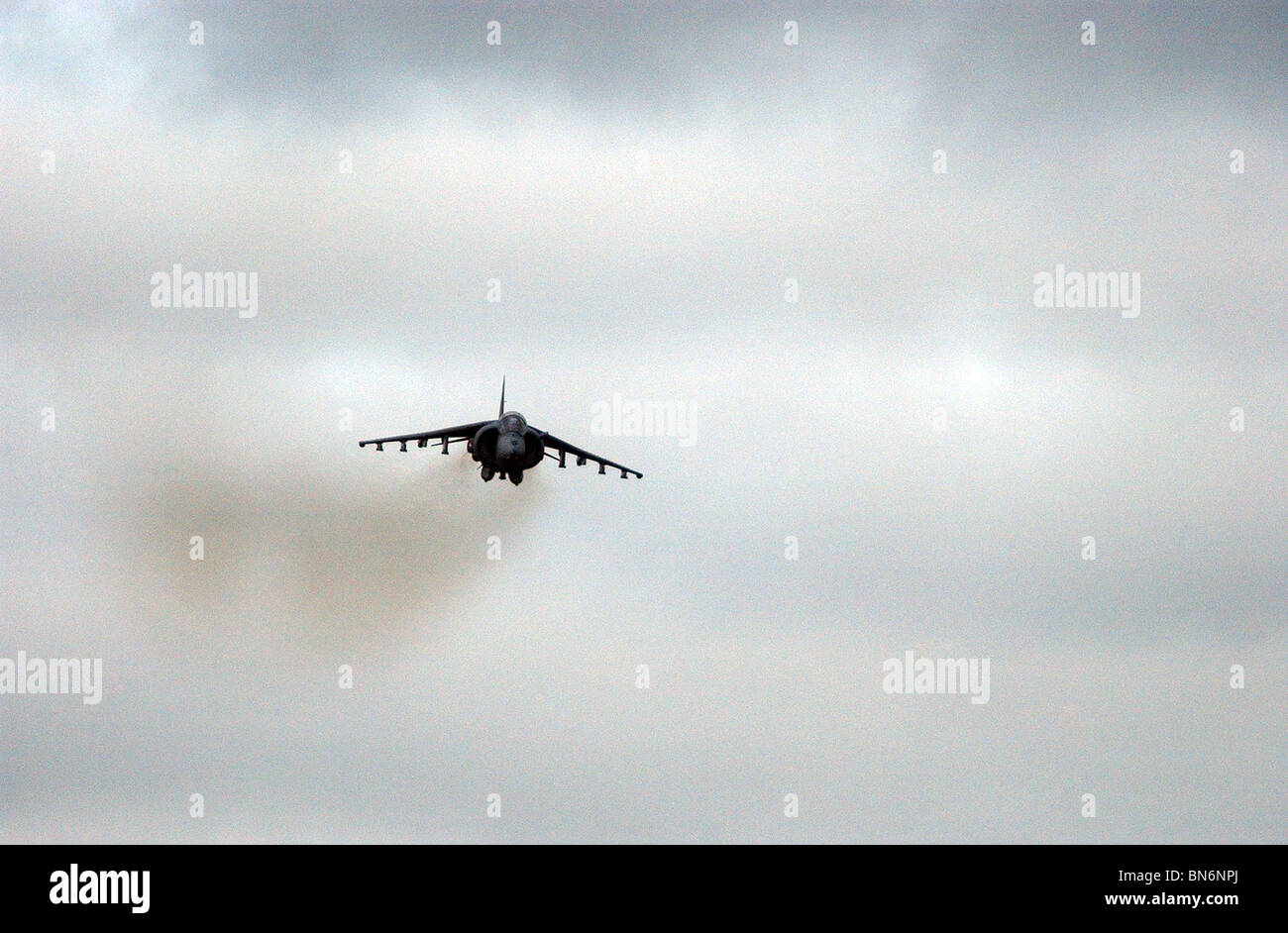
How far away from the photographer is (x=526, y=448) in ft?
301
